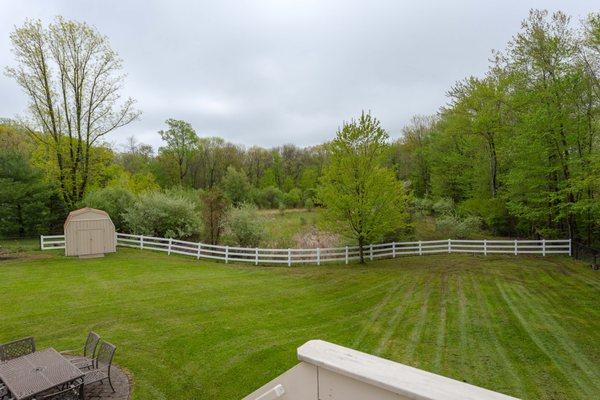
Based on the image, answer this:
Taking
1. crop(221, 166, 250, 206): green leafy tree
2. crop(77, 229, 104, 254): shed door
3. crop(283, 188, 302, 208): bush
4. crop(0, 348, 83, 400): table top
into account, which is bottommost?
crop(0, 348, 83, 400): table top

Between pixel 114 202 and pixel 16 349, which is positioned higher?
pixel 114 202

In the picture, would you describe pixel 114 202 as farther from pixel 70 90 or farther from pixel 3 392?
pixel 3 392

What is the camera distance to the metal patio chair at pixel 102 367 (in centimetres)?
550

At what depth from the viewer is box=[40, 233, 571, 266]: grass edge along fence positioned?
667 inches

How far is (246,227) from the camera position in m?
18.4

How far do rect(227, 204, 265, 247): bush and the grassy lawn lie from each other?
11.9 feet

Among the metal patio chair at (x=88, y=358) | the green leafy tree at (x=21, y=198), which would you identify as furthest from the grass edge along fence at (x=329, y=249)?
the metal patio chair at (x=88, y=358)

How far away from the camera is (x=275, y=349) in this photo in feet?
23.6

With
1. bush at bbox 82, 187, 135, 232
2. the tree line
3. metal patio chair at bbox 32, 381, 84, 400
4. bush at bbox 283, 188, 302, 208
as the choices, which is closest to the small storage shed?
bush at bbox 82, 187, 135, 232

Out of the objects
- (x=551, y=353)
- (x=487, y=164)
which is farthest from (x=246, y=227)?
(x=487, y=164)

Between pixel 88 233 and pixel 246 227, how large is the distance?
25.0 ft

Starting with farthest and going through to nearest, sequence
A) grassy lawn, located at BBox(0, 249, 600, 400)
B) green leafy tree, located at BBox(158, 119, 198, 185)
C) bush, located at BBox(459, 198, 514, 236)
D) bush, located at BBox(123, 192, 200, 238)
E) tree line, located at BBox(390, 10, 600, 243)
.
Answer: green leafy tree, located at BBox(158, 119, 198, 185) → bush, located at BBox(459, 198, 514, 236) → bush, located at BBox(123, 192, 200, 238) → tree line, located at BBox(390, 10, 600, 243) → grassy lawn, located at BBox(0, 249, 600, 400)

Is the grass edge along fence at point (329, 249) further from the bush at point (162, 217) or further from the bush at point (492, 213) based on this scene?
the bush at point (492, 213)

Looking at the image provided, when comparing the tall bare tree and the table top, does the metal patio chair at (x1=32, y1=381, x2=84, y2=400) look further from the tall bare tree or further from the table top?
the tall bare tree
